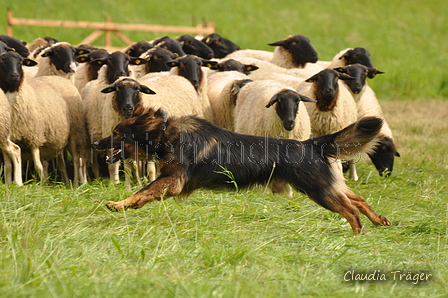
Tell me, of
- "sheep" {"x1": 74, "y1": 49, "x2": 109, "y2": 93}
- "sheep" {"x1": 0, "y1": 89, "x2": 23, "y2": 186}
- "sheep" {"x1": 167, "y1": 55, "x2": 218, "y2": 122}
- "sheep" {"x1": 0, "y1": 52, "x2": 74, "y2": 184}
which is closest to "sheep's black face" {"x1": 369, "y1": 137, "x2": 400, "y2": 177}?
"sheep" {"x1": 167, "y1": 55, "x2": 218, "y2": 122}

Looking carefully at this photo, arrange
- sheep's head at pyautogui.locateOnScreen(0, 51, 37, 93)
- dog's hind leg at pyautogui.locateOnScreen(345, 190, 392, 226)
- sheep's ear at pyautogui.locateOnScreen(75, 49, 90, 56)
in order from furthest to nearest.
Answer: sheep's ear at pyautogui.locateOnScreen(75, 49, 90, 56), sheep's head at pyautogui.locateOnScreen(0, 51, 37, 93), dog's hind leg at pyautogui.locateOnScreen(345, 190, 392, 226)

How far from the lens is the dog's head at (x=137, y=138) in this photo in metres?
4.98

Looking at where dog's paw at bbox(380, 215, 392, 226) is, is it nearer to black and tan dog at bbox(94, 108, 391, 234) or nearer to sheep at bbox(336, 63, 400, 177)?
black and tan dog at bbox(94, 108, 391, 234)

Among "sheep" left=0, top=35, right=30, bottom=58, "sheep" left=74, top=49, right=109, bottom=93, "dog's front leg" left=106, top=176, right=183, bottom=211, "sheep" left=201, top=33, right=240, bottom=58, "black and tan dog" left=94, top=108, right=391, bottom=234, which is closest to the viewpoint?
"dog's front leg" left=106, top=176, right=183, bottom=211

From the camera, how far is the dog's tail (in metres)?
4.92

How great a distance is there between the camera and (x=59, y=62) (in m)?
8.35

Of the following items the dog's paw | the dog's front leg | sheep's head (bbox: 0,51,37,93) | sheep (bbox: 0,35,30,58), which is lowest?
the dog's paw

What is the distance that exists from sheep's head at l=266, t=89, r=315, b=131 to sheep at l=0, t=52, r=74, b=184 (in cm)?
245

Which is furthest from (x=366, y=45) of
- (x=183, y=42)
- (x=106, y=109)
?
(x=106, y=109)

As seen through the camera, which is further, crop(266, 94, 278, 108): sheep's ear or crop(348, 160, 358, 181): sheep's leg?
crop(348, 160, 358, 181): sheep's leg

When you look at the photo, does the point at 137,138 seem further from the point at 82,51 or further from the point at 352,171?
the point at 82,51

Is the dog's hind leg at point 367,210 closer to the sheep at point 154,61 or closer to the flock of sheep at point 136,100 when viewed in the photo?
the flock of sheep at point 136,100

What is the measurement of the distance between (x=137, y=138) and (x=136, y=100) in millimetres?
2007

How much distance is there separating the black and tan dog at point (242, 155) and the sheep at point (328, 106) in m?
2.80
